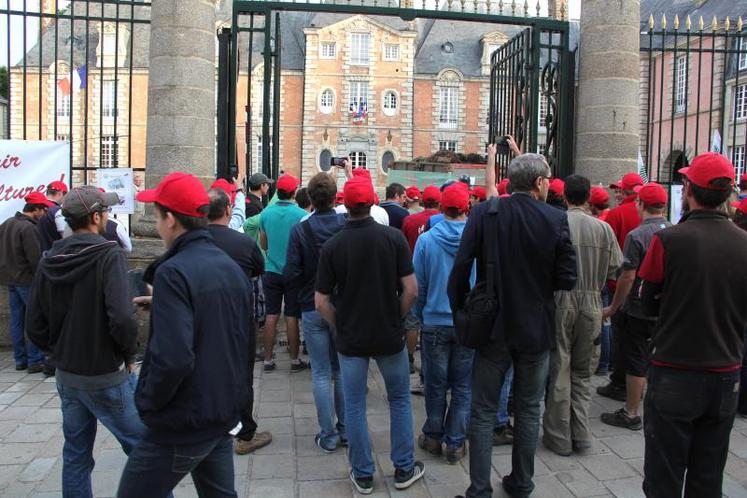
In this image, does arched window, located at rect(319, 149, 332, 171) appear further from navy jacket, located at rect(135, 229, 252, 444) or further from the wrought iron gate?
navy jacket, located at rect(135, 229, 252, 444)

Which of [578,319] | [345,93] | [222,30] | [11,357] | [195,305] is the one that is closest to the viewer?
[195,305]

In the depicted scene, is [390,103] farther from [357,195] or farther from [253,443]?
[357,195]

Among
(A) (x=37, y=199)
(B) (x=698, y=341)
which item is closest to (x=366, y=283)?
(B) (x=698, y=341)

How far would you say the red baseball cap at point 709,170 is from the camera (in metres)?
2.94

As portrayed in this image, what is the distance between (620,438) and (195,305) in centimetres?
371

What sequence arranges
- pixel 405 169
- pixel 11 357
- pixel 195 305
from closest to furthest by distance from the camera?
1. pixel 195 305
2. pixel 11 357
3. pixel 405 169

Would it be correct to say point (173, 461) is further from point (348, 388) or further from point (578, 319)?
point (578, 319)

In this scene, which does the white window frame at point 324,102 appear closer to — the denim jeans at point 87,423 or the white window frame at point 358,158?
the white window frame at point 358,158

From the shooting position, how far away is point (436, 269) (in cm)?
440

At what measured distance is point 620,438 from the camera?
15.8ft

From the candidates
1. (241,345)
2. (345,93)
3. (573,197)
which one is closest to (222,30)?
(573,197)

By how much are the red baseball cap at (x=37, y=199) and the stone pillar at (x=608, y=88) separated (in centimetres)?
615

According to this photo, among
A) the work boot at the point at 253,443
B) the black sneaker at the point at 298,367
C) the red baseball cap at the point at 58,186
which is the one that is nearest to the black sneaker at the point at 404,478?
the work boot at the point at 253,443

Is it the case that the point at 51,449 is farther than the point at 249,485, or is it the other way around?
the point at 51,449
